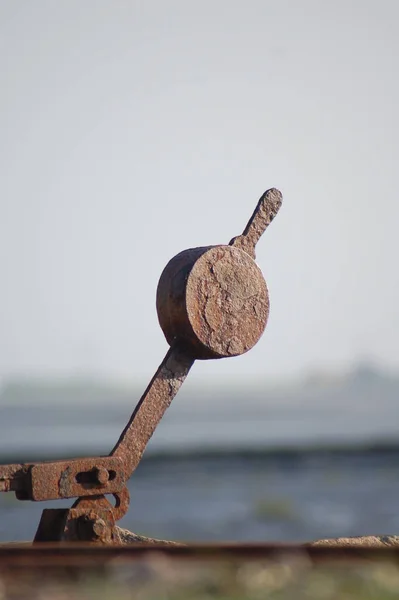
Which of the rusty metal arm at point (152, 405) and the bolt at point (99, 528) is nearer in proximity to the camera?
the bolt at point (99, 528)

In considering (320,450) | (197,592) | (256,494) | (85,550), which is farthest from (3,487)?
(320,450)

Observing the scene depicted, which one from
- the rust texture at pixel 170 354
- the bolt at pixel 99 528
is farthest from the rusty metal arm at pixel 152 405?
the bolt at pixel 99 528

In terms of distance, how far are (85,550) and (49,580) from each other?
0.18 meters

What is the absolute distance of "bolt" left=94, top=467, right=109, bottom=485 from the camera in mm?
4016

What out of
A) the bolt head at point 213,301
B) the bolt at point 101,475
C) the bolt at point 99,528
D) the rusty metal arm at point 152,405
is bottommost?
the bolt at point 99,528

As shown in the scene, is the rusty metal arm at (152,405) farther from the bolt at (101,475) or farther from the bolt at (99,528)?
the bolt at (99,528)

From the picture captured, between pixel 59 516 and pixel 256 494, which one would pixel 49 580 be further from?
pixel 256 494

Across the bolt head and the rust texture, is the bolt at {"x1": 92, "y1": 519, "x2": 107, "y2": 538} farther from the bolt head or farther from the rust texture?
the bolt head

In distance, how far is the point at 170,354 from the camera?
14.4 ft

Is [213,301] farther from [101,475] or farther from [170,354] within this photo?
[101,475]

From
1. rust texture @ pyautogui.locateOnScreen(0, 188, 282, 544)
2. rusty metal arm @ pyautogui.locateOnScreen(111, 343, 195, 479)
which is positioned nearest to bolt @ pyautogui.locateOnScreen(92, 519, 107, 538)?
rust texture @ pyautogui.locateOnScreen(0, 188, 282, 544)

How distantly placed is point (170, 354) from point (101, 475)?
22.8 inches

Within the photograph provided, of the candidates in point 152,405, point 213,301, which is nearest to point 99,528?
point 152,405

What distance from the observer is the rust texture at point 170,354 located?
12.9 ft
